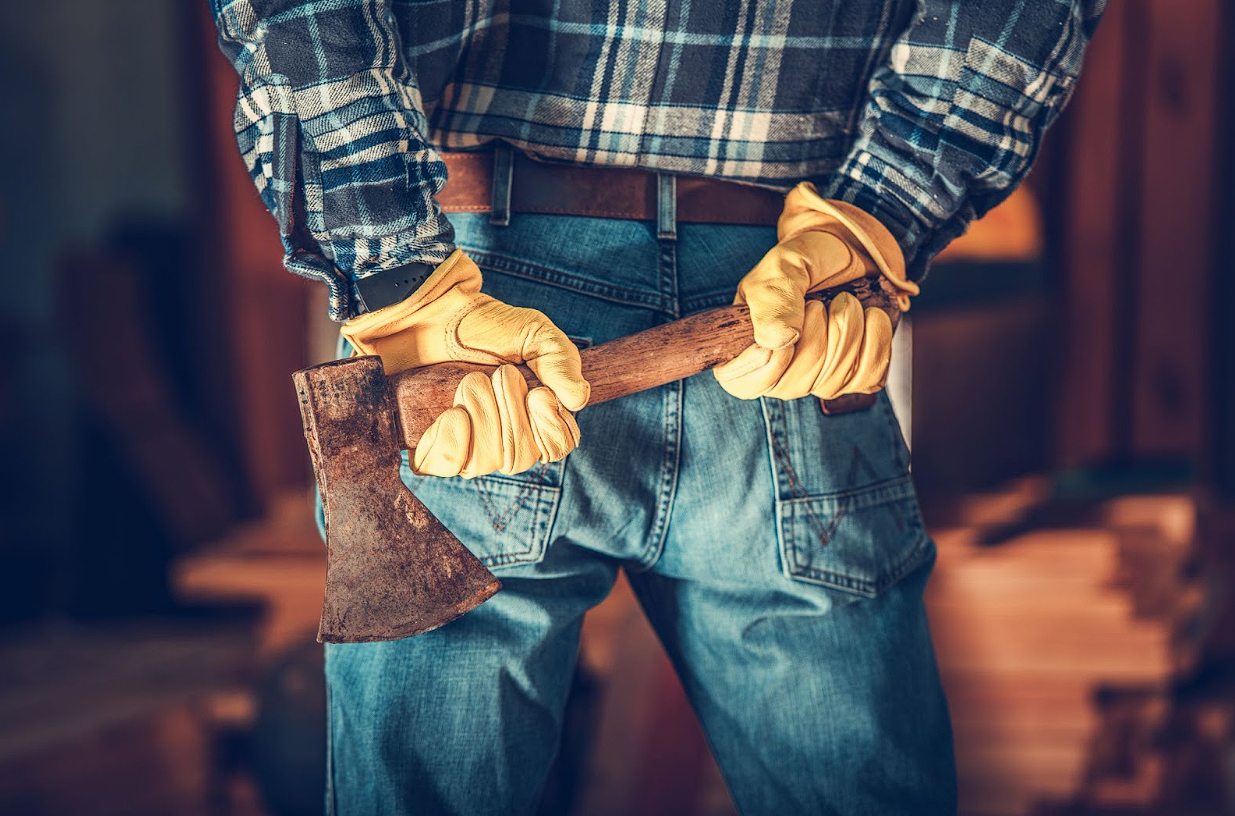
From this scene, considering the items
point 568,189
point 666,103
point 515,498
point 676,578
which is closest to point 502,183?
point 568,189

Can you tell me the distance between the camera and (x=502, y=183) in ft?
3.89

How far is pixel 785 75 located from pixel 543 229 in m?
0.29

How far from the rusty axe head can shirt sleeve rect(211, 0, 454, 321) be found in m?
0.12

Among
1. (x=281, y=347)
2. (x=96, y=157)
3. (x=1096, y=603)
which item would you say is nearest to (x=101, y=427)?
(x=281, y=347)

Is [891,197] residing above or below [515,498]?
above

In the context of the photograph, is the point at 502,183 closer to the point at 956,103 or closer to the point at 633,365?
the point at 633,365

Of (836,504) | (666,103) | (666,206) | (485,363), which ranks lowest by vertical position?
(836,504)

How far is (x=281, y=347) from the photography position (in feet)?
12.1

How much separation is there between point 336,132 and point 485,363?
25cm

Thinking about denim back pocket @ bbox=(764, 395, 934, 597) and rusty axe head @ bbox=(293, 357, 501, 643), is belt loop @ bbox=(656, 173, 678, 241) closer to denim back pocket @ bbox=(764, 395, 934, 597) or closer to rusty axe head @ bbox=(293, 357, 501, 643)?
denim back pocket @ bbox=(764, 395, 934, 597)

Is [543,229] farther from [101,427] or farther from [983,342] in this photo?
[101,427]

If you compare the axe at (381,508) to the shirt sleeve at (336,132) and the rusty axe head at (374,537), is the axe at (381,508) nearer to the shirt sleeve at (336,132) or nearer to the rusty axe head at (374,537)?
the rusty axe head at (374,537)

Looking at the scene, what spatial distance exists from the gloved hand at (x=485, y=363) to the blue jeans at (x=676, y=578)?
0.07m

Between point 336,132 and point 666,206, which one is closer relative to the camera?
point 336,132
